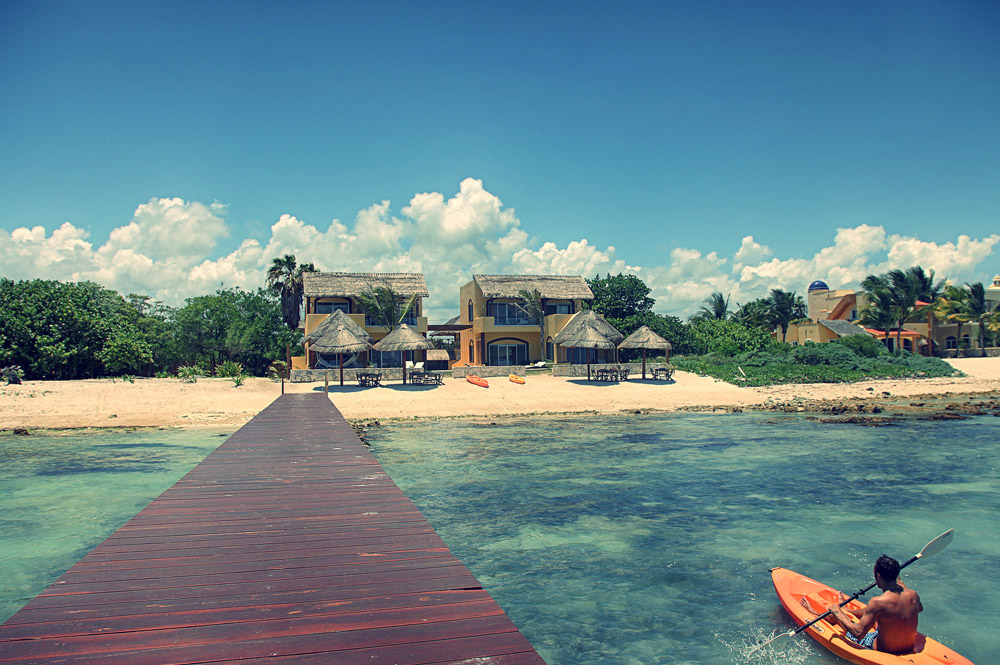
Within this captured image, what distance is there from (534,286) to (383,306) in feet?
35.3

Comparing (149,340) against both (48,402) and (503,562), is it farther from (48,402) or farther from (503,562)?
(503,562)

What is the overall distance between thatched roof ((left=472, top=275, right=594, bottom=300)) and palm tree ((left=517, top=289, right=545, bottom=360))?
51cm

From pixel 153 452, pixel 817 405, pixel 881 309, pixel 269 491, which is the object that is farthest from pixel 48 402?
pixel 881 309

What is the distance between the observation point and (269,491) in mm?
8844

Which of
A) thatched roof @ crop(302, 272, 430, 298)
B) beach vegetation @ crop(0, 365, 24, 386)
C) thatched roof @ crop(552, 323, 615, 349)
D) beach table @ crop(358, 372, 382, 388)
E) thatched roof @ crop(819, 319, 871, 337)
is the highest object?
thatched roof @ crop(302, 272, 430, 298)

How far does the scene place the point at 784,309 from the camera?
2205 inches

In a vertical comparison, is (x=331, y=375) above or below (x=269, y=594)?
above

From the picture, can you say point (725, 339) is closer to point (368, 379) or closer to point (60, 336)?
point (368, 379)

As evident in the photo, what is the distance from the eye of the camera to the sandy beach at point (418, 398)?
1006 inches

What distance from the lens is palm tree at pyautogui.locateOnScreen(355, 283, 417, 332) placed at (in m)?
38.5

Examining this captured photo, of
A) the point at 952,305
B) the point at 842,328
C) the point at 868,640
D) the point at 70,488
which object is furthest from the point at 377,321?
the point at 952,305

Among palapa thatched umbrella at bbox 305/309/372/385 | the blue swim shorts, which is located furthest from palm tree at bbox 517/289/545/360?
the blue swim shorts

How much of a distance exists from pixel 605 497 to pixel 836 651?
7.31 meters

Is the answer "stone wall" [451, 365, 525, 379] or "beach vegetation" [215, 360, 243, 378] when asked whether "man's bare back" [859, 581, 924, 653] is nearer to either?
"stone wall" [451, 365, 525, 379]
